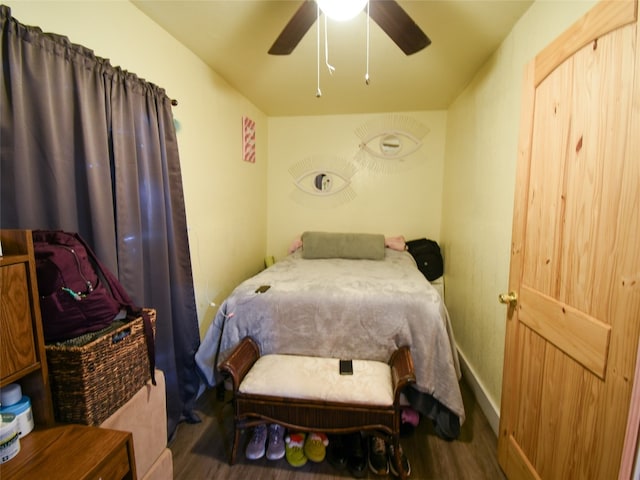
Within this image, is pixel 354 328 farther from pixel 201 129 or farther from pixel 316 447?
pixel 201 129

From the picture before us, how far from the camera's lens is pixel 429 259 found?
9.80 ft

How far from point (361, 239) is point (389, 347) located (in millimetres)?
1444

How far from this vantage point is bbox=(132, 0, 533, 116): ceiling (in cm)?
148

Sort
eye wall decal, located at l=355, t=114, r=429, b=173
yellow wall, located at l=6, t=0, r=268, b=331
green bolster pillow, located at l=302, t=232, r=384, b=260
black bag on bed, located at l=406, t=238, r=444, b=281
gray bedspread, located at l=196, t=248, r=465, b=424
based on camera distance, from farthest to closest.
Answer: eye wall decal, located at l=355, t=114, r=429, b=173 < black bag on bed, located at l=406, t=238, r=444, b=281 < green bolster pillow, located at l=302, t=232, r=384, b=260 < gray bedspread, located at l=196, t=248, r=465, b=424 < yellow wall, located at l=6, t=0, r=268, b=331

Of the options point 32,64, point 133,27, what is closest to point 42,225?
point 32,64

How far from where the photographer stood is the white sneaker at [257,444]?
1467mm

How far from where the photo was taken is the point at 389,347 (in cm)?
161

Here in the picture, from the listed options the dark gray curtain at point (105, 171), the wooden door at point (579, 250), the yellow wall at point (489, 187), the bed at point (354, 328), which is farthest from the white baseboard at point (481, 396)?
the dark gray curtain at point (105, 171)

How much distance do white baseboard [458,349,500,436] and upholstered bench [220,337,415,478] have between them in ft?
2.43

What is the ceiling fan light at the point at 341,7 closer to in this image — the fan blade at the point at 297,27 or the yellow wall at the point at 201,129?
the fan blade at the point at 297,27

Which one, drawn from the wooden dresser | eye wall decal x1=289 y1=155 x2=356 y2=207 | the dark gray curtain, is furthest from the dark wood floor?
eye wall decal x1=289 y1=155 x2=356 y2=207

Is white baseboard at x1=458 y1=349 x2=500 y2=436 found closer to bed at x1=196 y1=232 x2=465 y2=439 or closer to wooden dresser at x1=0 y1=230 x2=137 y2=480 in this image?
bed at x1=196 y1=232 x2=465 y2=439

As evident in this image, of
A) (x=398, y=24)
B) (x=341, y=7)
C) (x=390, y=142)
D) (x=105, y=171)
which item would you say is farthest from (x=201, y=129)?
(x=390, y=142)

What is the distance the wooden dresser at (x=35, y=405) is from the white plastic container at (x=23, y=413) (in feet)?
0.06
